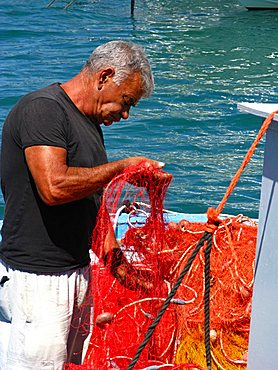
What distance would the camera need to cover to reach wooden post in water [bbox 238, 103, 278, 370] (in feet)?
8.14

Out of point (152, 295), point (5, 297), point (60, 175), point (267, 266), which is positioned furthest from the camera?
point (152, 295)

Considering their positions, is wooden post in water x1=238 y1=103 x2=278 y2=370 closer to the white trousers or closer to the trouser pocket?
the white trousers

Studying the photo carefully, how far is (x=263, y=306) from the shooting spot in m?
2.64

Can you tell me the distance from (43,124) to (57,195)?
0.27m

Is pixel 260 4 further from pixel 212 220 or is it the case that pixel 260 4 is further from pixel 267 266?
pixel 267 266

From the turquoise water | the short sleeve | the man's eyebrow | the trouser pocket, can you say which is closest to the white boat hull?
the turquoise water

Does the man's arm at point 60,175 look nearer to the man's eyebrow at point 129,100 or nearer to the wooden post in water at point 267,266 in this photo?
the man's eyebrow at point 129,100

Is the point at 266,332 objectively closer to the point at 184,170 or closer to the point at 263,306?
the point at 263,306

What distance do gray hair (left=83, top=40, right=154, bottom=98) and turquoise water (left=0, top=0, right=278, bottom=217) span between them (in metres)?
5.30

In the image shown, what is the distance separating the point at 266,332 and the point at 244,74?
480 inches

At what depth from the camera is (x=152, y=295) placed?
3.56 metres

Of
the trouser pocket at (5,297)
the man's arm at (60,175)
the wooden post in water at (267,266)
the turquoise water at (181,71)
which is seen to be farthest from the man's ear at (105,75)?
the turquoise water at (181,71)

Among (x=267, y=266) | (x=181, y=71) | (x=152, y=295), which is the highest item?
(x=267, y=266)

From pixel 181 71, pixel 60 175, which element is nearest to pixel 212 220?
pixel 60 175
